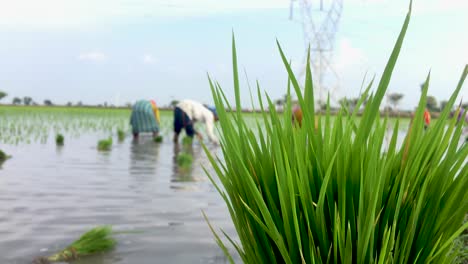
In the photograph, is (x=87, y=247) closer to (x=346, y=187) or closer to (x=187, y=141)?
(x=346, y=187)

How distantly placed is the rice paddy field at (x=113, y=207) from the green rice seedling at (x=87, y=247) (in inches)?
2.7

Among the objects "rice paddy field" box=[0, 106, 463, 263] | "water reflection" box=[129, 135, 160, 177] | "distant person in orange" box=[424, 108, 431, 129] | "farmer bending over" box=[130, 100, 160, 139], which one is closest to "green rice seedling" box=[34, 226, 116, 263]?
"rice paddy field" box=[0, 106, 463, 263]

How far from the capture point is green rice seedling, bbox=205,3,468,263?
120 cm

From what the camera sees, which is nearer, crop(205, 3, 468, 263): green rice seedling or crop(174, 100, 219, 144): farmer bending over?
crop(205, 3, 468, 263): green rice seedling

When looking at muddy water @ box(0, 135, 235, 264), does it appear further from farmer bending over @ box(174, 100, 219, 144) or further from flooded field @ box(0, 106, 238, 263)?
farmer bending over @ box(174, 100, 219, 144)

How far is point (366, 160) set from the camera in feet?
4.18

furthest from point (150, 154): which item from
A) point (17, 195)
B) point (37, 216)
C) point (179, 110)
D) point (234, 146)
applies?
point (234, 146)

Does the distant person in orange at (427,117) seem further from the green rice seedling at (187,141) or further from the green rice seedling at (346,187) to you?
the green rice seedling at (187,141)

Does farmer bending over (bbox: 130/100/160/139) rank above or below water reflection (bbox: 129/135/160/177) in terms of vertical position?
above

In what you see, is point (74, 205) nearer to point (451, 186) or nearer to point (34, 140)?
point (451, 186)

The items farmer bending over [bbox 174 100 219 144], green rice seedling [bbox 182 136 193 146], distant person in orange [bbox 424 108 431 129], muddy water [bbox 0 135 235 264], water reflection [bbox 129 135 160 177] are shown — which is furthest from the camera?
farmer bending over [bbox 174 100 219 144]

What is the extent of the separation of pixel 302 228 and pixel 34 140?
1317 cm

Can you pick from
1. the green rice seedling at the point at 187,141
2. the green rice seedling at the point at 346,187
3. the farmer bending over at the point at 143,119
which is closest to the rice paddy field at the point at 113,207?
the green rice seedling at the point at 346,187

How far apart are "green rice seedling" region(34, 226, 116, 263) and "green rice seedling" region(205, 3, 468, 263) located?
2375 mm
